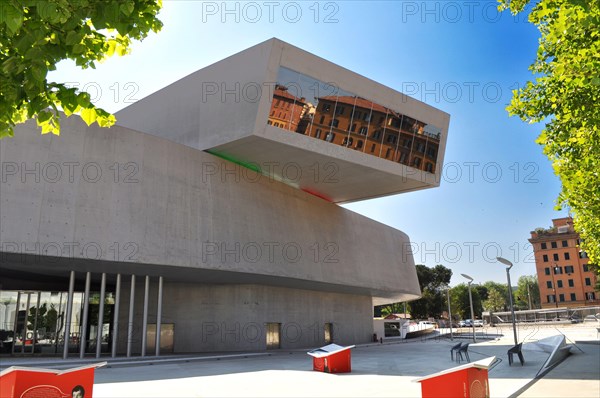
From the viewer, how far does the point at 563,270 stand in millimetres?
83375

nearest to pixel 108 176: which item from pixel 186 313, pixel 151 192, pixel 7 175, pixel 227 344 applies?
pixel 151 192

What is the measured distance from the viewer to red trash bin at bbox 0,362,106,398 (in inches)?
254

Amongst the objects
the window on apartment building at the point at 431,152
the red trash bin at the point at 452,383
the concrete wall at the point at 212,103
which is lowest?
the red trash bin at the point at 452,383

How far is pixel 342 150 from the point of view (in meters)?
23.6

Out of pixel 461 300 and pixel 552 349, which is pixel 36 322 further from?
pixel 461 300

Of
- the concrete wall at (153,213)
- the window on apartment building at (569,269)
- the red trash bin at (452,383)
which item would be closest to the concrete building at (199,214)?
the concrete wall at (153,213)

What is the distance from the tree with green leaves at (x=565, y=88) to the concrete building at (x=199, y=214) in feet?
39.1

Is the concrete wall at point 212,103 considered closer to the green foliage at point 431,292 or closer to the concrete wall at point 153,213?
the concrete wall at point 153,213

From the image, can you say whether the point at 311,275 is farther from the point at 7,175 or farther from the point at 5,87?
the point at 5,87

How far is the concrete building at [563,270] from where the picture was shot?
265ft

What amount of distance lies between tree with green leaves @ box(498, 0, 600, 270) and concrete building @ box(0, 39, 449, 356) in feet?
39.1

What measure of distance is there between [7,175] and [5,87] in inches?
590

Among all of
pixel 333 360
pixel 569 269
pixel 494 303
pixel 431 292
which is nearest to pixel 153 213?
pixel 333 360

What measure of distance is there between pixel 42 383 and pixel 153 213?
14.2 m
